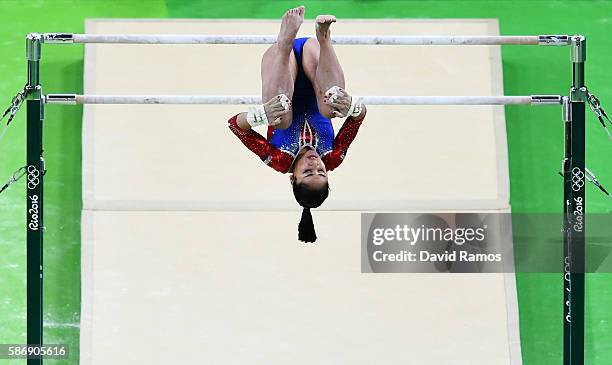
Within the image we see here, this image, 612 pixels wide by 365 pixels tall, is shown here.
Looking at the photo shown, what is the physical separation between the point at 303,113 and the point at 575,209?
143 cm

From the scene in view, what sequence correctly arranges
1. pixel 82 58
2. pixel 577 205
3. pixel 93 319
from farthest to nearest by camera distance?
pixel 82 58 < pixel 93 319 < pixel 577 205

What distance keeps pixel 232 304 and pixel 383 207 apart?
102 centimetres

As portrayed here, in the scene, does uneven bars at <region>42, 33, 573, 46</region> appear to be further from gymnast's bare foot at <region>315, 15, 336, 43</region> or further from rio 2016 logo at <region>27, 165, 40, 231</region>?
rio 2016 logo at <region>27, 165, 40, 231</region>

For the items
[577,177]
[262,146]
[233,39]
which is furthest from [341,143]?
[577,177]

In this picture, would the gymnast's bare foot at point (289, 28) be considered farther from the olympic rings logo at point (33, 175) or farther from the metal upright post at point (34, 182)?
the olympic rings logo at point (33, 175)

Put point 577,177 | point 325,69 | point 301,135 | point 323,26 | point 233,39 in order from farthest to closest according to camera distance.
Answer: point 577,177, point 233,39, point 301,135, point 325,69, point 323,26

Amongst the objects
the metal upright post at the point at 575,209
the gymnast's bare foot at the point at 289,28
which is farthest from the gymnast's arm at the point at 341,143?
the metal upright post at the point at 575,209

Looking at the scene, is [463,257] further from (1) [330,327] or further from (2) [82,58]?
(2) [82,58]

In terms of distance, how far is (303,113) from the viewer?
4.73 meters

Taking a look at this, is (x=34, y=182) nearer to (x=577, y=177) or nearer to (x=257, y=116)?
(x=257, y=116)

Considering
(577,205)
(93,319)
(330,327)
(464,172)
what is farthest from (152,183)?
(577,205)

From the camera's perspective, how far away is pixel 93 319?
607cm

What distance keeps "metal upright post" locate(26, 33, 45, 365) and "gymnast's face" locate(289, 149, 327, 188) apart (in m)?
1.24

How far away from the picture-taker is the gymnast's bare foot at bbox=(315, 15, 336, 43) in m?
4.37
